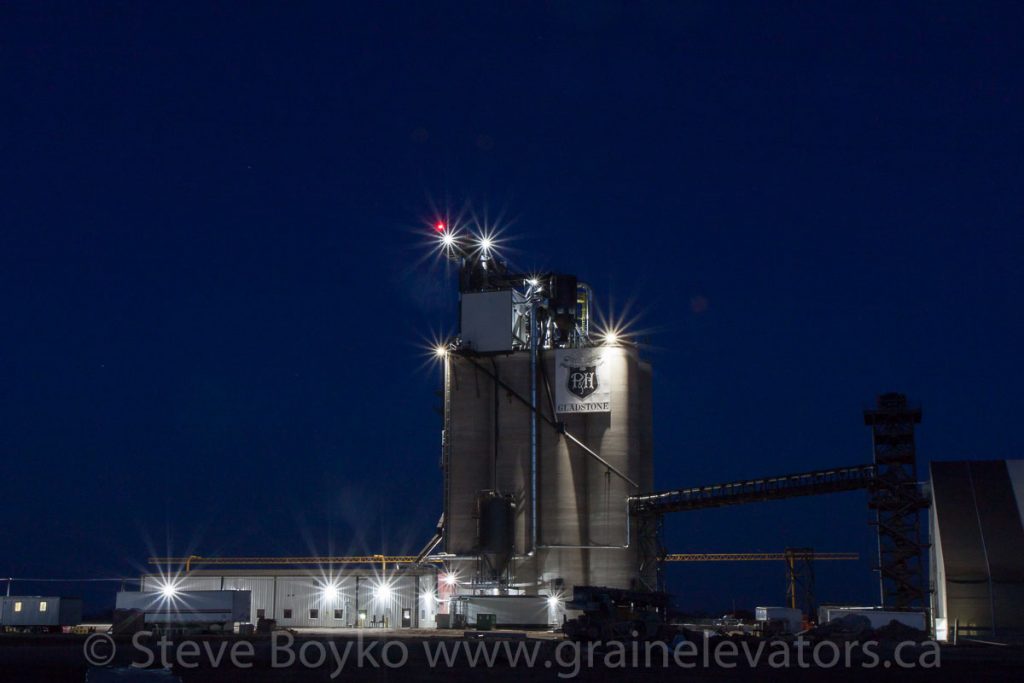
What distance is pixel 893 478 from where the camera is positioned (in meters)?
87.4

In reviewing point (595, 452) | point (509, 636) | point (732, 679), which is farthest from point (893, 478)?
point (732, 679)

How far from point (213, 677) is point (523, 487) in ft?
173

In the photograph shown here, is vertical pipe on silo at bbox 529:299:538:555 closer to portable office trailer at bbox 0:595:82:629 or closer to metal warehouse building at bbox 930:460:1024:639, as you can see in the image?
metal warehouse building at bbox 930:460:1024:639

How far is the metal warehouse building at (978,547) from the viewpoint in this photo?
69.2 m

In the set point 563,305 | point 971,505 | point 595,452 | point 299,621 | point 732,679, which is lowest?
point 732,679

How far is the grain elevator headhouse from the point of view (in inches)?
3423

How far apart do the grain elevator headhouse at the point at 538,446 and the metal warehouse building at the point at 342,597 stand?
3.90m

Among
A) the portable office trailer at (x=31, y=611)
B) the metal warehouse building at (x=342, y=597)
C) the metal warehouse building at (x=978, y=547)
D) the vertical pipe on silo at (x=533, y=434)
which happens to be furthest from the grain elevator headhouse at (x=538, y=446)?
the portable office trailer at (x=31, y=611)

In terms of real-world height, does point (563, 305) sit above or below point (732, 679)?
above

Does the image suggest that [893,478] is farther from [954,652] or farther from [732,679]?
[732,679]

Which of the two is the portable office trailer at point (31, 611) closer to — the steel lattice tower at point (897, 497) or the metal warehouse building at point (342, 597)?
the metal warehouse building at point (342, 597)

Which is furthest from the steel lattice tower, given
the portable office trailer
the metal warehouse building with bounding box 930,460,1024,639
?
the portable office trailer

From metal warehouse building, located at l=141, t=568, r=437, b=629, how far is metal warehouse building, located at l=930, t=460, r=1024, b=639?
35.6m

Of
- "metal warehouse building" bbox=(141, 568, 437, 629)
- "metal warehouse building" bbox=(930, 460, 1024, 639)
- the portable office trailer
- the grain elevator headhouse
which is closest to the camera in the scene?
"metal warehouse building" bbox=(930, 460, 1024, 639)
